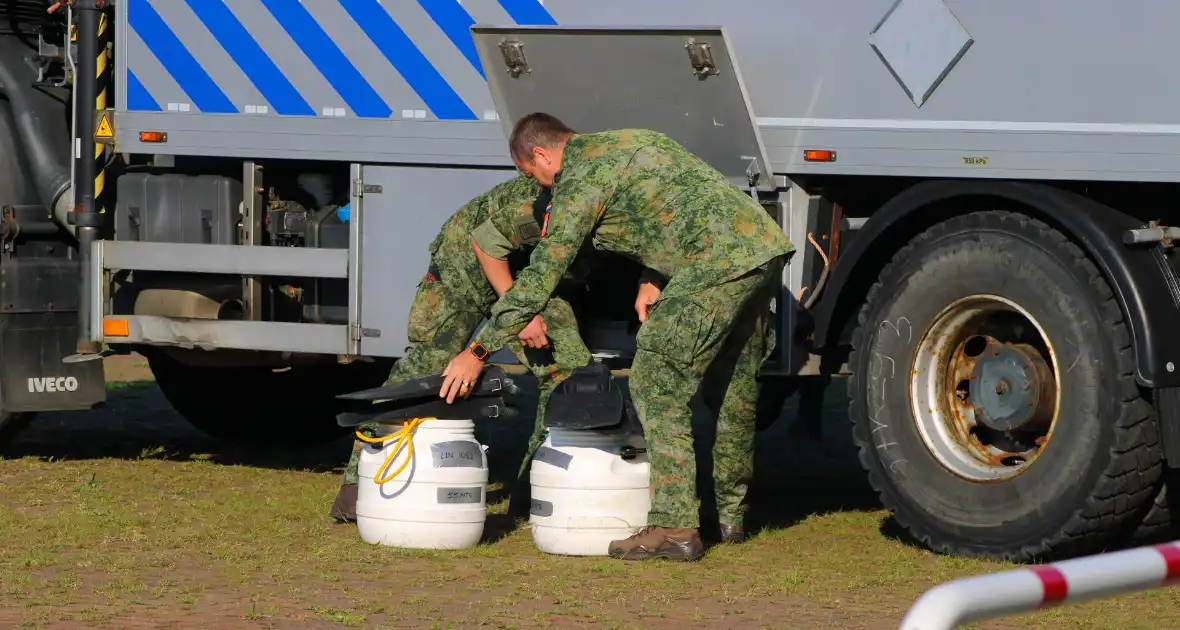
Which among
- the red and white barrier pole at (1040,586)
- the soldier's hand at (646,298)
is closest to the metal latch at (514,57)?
the soldier's hand at (646,298)

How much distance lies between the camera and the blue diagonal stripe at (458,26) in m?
6.67

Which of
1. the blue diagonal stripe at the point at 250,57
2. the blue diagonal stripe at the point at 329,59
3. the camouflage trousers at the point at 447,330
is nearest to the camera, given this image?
the camouflage trousers at the point at 447,330

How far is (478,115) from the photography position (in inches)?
264

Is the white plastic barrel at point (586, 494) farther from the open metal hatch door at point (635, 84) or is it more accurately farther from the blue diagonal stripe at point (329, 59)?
the blue diagonal stripe at point (329, 59)

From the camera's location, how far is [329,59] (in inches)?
273

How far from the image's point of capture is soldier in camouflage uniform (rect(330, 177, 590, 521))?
632cm

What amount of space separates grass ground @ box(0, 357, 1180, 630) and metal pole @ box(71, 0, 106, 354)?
795mm

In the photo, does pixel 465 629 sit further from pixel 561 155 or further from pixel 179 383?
pixel 179 383

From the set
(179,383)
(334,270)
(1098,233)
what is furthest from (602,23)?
(179,383)

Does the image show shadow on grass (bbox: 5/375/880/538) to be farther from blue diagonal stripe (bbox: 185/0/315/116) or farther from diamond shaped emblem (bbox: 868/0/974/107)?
diamond shaped emblem (bbox: 868/0/974/107)

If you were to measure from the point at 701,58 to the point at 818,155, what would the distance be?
566 mm

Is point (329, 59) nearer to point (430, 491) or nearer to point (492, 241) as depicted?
point (492, 241)

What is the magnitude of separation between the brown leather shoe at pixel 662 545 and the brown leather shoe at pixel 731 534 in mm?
521

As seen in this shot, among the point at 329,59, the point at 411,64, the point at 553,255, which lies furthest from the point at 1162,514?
the point at 329,59
